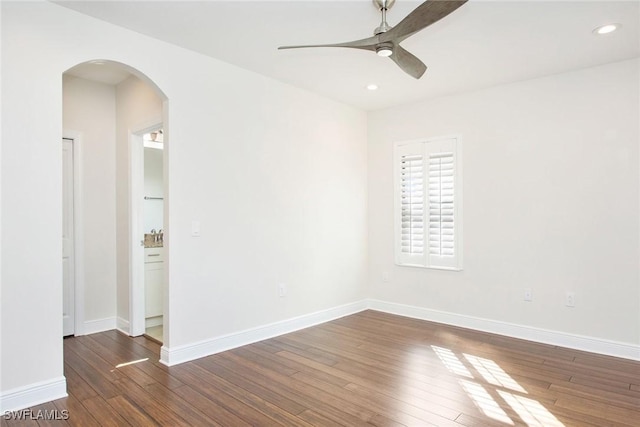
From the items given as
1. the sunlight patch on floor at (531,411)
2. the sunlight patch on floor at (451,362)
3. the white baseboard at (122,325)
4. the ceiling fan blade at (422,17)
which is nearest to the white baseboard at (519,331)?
the sunlight patch on floor at (451,362)

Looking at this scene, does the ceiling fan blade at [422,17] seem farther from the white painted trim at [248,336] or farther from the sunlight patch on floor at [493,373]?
the white painted trim at [248,336]

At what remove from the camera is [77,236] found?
417cm

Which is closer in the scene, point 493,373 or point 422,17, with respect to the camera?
point 422,17

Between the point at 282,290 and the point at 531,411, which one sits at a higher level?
the point at 282,290

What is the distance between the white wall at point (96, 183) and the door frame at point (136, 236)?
17.6 inches

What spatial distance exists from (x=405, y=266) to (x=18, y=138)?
13.3ft

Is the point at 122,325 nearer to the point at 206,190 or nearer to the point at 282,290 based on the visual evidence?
the point at 282,290

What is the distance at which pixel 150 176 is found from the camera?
5.32m

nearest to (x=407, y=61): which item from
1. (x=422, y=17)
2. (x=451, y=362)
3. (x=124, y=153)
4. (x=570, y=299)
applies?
(x=422, y=17)

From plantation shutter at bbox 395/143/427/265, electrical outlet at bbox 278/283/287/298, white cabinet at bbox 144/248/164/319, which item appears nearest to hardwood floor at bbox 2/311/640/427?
electrical outlet at bbox 278/283/287/298

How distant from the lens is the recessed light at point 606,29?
2900 millimetres

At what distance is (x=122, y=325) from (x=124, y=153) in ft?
6.30

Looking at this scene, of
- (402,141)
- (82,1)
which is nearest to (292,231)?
(402,141)

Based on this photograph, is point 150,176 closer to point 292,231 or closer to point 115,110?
point 115,110
